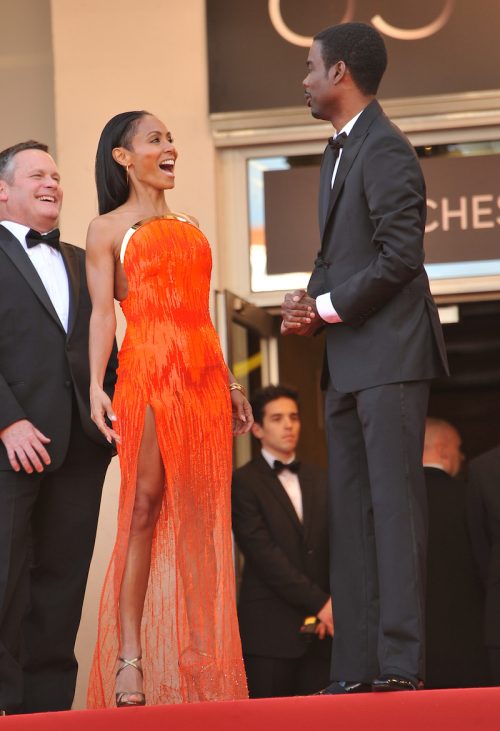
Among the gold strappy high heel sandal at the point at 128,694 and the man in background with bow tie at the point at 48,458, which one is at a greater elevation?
the man in background with bow tie at the point at 48,458

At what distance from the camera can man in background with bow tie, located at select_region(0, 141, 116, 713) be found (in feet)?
14.2

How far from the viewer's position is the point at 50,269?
464cm

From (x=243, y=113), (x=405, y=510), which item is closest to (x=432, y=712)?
(x=405, y=510)

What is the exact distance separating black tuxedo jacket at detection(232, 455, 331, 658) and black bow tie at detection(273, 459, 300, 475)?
5 centimetres

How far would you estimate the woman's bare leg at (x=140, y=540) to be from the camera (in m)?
3.91

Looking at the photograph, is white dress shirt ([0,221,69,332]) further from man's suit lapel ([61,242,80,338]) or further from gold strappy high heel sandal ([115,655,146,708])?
gold strappy high heel sandal ([115,655,146,708])

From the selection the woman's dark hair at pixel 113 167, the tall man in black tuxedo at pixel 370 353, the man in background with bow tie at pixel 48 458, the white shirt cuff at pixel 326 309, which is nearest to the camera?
the tall man in black tuxedo at pixel 370 353

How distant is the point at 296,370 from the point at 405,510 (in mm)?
5880

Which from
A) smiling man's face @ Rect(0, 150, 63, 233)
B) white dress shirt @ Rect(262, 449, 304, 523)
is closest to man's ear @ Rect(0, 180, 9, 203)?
smiling man's face @ Rect(0, 150, 63, 233)

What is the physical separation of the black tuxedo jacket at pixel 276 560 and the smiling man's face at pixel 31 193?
6.40ft

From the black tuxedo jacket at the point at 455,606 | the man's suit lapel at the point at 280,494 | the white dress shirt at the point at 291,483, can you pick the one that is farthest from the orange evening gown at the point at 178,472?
the white dress shirt at the point at 291,483

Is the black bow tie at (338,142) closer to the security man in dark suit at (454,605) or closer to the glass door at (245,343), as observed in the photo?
the security man in dark suit at (454,605)

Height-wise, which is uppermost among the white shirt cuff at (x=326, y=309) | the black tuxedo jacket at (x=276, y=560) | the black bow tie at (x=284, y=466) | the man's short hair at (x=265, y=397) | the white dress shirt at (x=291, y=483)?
the man's short hair at (x=265, y=397)

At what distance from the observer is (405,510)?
145 inches
